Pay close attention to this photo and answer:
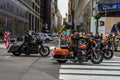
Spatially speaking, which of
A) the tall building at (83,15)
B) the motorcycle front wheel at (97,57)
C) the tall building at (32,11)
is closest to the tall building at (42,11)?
the tall building at (32,11)

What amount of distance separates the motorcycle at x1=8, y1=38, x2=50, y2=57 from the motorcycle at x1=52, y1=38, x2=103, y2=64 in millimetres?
4861

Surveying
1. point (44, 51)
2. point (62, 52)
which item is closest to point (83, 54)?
point (62, 52)

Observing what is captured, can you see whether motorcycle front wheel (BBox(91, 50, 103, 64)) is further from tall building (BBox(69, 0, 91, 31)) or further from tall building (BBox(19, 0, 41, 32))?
tall building (BBox(19, 0, 41, 32))

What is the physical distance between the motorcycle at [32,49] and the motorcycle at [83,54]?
15.9 feet

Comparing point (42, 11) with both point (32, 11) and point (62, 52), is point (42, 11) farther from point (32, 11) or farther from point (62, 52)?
point (62, 52)

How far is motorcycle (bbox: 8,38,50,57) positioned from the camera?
2170 cm

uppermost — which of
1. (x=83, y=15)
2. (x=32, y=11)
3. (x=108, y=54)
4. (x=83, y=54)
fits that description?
(x=32, y=11)

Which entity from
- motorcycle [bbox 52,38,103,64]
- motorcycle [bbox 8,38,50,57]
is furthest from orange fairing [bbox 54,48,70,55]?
motorcycle [bbox 8,38,50,57]

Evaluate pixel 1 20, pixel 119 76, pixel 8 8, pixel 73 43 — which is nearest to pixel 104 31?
pixel 1 20

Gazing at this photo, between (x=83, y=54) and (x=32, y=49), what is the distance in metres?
5.86

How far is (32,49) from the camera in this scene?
2172 centimetres

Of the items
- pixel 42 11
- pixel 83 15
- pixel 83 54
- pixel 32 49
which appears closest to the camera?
pixel 83 54

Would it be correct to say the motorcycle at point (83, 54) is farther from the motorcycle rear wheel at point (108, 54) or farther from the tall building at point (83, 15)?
the tall building at point (83, 15)

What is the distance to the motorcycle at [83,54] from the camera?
16.5m
